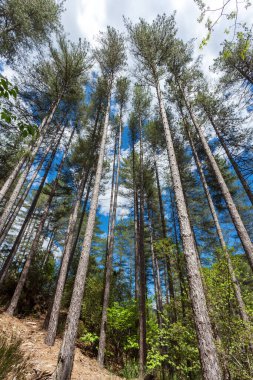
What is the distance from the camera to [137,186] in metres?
14.2

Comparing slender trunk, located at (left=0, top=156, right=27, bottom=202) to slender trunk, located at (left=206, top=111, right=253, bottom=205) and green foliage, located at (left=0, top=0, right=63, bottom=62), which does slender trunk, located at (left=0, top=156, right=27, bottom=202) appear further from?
slender trunk, located at (left=206, top=111, right=253, bottom=205)

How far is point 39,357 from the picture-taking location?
4.77 meters

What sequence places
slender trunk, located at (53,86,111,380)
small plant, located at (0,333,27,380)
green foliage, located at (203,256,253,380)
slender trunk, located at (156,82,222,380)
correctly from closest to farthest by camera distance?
1. small plant, located at (0,333,27,380)
2. slender trunk, located at (156,82,222,380)
3. slender trunk, located at (53,86,111,380)
4. green foliage, located at (203,256,253,380)

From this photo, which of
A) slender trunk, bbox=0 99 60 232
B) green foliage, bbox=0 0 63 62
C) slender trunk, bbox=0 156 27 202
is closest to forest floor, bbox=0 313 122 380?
slender trunk, bbox=0 99 60 232

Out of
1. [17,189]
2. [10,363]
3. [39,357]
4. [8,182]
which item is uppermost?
[8,182]

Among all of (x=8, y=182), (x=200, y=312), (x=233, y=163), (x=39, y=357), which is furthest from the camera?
(x=233, y=163)

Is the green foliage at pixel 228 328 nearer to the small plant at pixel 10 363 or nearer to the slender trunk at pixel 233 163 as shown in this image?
the small plant at pixel 10 363

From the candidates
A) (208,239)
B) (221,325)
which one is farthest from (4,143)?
(208,239)

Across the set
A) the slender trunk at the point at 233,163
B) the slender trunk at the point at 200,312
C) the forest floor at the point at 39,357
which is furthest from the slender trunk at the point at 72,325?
the slender trunk at the point at 233,163

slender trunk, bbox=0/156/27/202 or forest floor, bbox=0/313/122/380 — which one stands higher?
slender trunk, bbox=0/156/27/202

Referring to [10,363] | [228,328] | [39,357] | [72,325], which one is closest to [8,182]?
[72,325]

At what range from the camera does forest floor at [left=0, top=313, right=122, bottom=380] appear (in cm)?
414

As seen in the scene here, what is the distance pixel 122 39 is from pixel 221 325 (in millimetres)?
13563

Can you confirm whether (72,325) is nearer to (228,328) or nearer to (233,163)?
(228,328)
